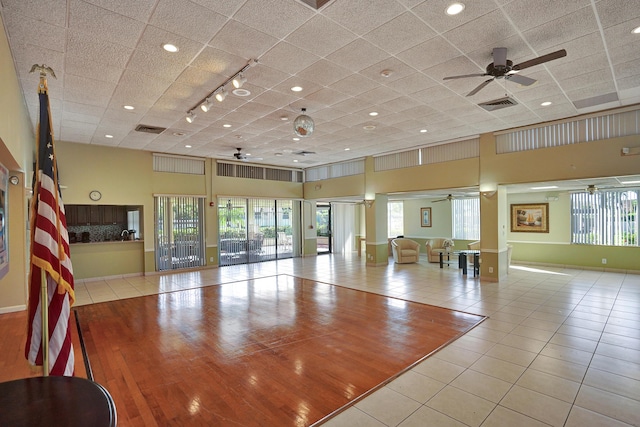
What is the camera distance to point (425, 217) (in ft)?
44.8

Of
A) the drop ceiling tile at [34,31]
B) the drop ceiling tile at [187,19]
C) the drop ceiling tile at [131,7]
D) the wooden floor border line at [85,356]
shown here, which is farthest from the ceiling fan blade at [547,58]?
the wooden floor border line at [85,356]

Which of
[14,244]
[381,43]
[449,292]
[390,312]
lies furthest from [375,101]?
[14,244]

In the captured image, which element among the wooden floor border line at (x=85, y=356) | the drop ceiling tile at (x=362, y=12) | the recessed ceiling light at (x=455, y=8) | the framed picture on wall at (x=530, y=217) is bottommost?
the wooden floor border line at (x=85, y=356)

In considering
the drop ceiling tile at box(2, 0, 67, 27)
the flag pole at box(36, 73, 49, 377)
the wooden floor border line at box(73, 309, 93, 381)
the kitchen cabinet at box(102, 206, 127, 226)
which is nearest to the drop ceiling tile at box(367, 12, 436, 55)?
the drop ceiling tile at box(2, 0, 67, 27)

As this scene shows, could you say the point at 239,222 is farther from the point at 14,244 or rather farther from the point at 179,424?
the point at 179,424

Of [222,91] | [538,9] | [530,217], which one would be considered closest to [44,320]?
[222,91]

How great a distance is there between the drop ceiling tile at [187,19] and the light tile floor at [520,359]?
13.1 feet

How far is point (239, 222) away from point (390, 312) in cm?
758

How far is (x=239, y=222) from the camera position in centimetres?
1192

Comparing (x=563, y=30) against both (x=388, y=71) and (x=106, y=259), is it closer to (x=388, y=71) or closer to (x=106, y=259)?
(x=388, y=71)

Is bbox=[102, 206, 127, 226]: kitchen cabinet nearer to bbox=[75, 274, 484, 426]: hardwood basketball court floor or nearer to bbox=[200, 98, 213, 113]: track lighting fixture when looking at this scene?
bbox=[75, 274, 484, 426]: hardwood basketball court floor

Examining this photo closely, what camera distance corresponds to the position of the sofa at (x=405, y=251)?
1158 cm

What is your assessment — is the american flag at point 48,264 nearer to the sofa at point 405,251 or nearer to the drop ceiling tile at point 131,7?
the drop ceiling tile at point 131,7

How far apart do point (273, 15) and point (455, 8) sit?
5.88 feet
